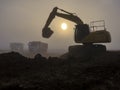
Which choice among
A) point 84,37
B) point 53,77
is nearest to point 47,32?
point 84,37

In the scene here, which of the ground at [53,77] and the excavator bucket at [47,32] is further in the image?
the excavator bucket at [47,32]

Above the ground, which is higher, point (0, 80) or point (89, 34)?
point (89, 34)

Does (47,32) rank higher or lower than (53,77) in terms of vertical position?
higher

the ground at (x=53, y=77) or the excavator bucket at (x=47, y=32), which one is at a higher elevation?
the excavator bucket at (x=47, y=32)

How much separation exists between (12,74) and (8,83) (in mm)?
2796

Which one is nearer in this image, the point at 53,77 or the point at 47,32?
the point at 53,77

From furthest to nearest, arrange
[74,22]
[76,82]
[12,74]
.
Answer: [74,22]
[12,74]
[76,82]

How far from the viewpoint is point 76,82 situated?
13484 mm

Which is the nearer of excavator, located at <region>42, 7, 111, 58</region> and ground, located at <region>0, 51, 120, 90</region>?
ground, located at <region>0, 51, 120, 90</region>

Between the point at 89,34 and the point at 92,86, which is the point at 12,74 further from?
the point at 89,34

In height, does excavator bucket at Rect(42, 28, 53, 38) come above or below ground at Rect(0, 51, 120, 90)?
above

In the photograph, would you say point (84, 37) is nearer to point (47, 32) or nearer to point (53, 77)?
point (47, 32)

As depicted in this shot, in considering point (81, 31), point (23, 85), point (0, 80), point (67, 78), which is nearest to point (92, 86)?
point (67, 78)

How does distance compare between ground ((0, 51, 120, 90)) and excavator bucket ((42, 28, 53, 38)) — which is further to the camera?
excavator bucket ((42, 28, 53, 38))
